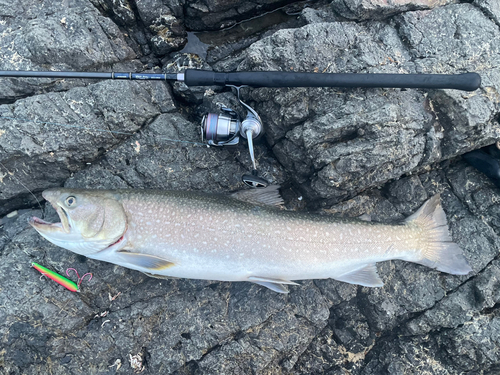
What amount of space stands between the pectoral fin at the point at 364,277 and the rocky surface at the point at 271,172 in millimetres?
368

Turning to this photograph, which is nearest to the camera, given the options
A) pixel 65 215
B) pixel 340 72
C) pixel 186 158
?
pixel 65 215

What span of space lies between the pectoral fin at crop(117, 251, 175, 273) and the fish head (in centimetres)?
21

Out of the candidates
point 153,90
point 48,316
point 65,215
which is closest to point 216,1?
point 153,90

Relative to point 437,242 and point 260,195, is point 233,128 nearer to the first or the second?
point 260,195

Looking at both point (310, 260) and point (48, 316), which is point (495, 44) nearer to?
point (310, 260)

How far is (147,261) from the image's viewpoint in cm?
357

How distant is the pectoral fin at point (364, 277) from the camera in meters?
3.96

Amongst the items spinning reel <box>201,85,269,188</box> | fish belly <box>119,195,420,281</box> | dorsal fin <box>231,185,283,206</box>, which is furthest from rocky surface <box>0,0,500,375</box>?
fish belly <box>119,195,420,281</box>

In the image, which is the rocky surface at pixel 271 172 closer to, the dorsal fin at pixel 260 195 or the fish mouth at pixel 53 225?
the dorsal fin at pixel 260 195

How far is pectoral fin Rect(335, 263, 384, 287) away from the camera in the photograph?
3963mm

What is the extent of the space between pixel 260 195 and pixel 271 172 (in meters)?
0.54

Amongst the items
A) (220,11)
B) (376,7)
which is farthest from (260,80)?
(376,7)

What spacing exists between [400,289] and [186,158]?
3466 mm

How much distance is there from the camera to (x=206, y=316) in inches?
160
